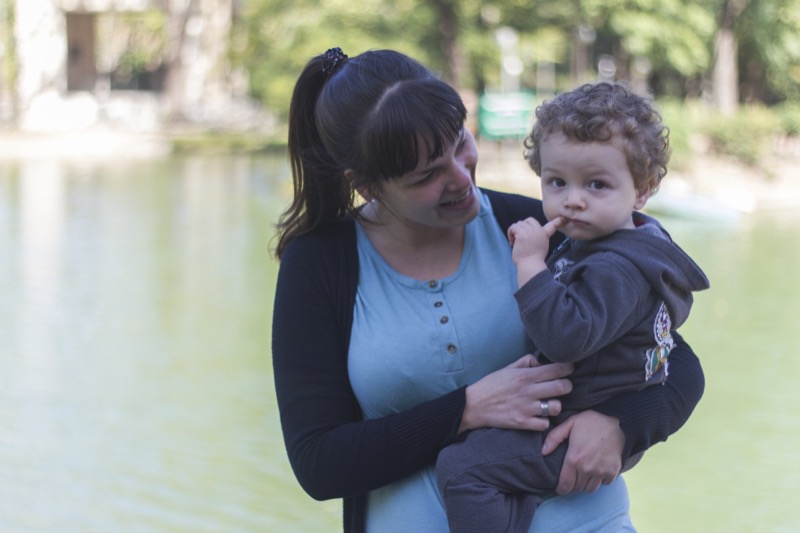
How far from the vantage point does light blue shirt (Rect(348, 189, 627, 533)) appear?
2240 millimetres

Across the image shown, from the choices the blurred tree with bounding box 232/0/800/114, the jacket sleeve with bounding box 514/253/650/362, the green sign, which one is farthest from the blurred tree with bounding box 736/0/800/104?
the jacket sleeve with bounding box 514/253/650/362

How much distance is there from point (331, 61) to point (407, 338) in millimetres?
558

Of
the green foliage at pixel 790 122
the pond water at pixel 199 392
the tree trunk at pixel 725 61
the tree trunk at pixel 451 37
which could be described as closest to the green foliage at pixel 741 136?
the green foliage at pixel 790 122

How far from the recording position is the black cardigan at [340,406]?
2.18 m

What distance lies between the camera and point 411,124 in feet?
7.14

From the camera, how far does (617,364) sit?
2.18 m

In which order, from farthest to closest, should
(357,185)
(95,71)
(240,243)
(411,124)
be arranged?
(95,71)
(240,243)
(357,185)
(411,124)

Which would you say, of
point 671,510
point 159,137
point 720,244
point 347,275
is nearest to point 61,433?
point 671,510

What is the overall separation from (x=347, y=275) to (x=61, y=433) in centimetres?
481

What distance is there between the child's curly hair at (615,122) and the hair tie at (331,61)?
407 millimetres

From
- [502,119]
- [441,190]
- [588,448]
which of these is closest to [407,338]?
[441,190]

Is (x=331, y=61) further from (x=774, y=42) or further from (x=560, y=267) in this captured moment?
(x=774, y=42)

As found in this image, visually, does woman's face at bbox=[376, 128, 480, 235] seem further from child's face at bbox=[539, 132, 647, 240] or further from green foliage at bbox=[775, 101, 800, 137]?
green foliage at bbox=[775, 101, 800, 137]

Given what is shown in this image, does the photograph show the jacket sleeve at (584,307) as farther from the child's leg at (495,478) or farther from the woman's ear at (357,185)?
the woman's ear at (357,185)
